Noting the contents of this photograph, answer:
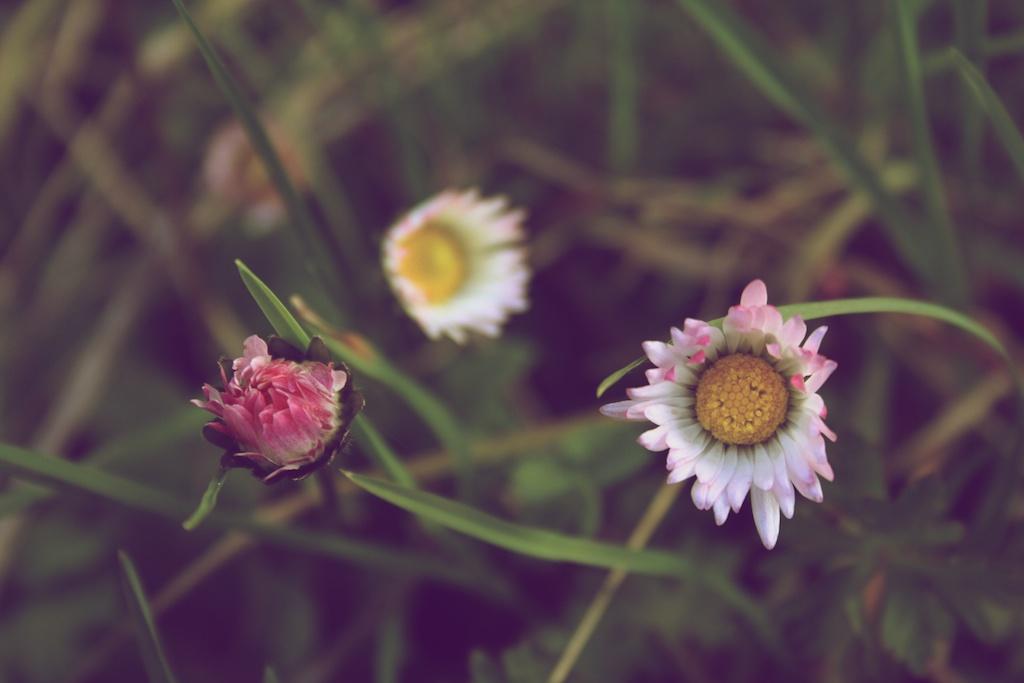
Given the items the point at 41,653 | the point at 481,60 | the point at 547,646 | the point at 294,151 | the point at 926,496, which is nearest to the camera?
the point at 926,496

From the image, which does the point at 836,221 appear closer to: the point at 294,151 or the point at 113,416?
the point at 294,151

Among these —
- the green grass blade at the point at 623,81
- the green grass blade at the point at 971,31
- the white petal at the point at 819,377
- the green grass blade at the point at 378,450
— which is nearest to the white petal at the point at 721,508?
the white petal at the point at 819,377

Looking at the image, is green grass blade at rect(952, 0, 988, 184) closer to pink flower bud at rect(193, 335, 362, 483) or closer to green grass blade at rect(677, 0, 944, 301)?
green grass blade at rect(677, 0, 944, 301)

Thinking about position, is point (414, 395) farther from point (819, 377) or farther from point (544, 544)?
point (819, 377)

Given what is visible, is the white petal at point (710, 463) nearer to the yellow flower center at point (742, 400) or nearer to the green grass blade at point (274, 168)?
the yellow flower center at point (742, 400)

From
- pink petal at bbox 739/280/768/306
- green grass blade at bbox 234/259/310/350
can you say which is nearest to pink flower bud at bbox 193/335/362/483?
green grass blade at bbox 234/259/310/350

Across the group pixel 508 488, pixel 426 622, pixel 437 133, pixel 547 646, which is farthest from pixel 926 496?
pixel 437 133

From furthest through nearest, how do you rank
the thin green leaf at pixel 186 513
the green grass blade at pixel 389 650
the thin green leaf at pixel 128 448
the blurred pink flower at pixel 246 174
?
the blurred pink flower at pixel 246 174 → the green grass blade at pixel 389 650 → the thin green leaf at pixel 128 448 → the thin green leaf at pixel 186 513
